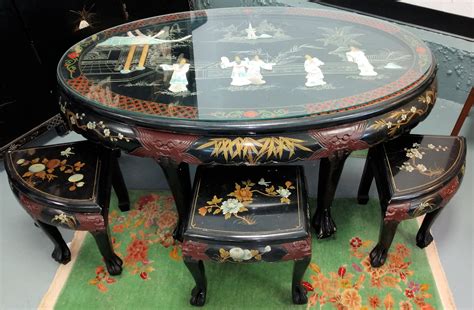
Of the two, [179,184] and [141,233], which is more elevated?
[179,184]

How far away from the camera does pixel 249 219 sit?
1509 mm

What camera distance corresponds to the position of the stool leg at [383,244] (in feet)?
5.60

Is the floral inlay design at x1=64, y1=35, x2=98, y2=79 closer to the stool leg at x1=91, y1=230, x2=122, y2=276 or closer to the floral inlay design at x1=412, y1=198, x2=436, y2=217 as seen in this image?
the stool leg at x1=91, y1=230, x2=122, y2=276

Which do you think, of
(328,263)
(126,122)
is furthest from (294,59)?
(328,263)

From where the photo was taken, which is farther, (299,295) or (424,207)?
(299,295)

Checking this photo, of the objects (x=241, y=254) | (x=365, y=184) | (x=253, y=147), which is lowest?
(x=365, y=184)

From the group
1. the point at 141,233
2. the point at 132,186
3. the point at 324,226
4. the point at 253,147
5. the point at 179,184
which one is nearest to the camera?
the point at 253,147

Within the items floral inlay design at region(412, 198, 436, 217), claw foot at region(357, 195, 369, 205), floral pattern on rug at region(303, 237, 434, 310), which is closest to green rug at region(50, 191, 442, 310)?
floral pattern on rug at region(303, 237, 434, 310)

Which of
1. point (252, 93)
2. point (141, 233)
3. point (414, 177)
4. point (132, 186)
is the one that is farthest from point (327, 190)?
point (132, 186)

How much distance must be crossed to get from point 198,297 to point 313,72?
3.73 feet

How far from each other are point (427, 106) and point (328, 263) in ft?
2.85

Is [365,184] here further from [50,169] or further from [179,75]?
[50,169]

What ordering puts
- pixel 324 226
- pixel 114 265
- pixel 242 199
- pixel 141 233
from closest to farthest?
pixel 242 199
pixel 114 265
pixel 324 226
pixel 141 233

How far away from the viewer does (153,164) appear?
2.68 m
